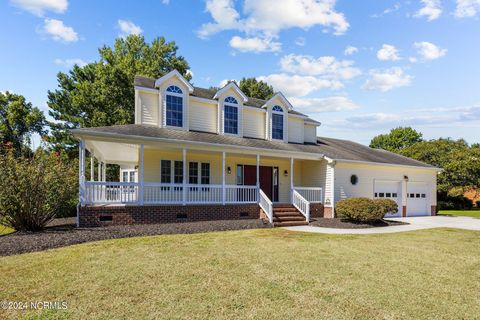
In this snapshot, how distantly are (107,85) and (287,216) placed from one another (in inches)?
832

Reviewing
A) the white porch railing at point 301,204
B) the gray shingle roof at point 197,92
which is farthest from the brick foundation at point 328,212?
the gray shingle roof at point 197,92

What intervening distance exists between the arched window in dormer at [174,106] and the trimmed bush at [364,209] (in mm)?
9197

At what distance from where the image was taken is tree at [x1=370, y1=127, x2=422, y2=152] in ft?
177

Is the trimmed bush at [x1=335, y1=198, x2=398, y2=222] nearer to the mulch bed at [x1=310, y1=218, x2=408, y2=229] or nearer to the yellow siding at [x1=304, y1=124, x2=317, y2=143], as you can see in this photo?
the mulch bed at [x1=310, y1=218, x2=408, y2=229]

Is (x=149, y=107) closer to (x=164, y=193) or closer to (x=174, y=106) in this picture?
(x=174, y=106)

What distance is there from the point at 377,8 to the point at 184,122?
10.4 meters

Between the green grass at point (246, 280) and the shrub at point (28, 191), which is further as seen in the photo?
the shrub at point (28, 191)

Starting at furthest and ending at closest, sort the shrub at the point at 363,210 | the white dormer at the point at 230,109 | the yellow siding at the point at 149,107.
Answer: the white dormer at the point at 230,109 < the yellow siding at the point at 149,107 < the shrub at the point at 363,210

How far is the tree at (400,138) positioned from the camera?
177 ft

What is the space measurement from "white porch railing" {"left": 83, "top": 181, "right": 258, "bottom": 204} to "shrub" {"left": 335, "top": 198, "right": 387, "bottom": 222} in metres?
4.47

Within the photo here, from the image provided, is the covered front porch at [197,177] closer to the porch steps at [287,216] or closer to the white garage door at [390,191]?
the porch steps at [287,216]

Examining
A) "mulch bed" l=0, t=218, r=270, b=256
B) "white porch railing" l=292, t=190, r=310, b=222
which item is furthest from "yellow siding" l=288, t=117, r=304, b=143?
"mulch bed" l=0, t=218, r=270, b=256

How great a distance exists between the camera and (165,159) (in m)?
15.2

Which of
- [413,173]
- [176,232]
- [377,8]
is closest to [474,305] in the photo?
[176,232]
